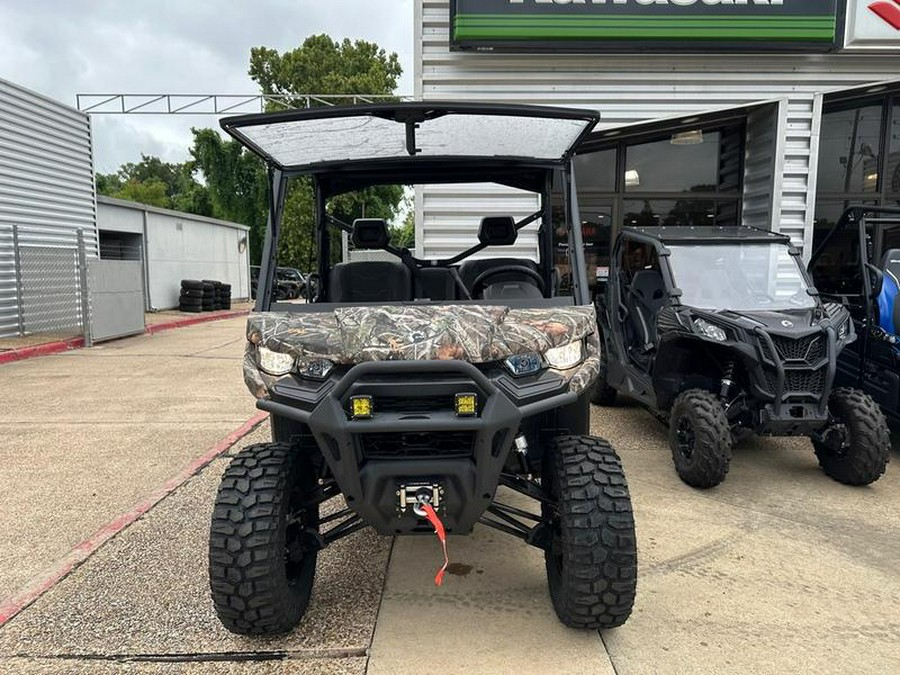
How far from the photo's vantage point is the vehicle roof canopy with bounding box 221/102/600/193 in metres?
2.52

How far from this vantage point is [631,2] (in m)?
7.86

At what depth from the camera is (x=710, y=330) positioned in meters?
4.41

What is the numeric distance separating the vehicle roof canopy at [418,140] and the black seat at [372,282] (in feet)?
1.77

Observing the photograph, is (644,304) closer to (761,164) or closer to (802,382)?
(802,382)

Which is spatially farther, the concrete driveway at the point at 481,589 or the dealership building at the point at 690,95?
the dealership building at the point at 690,95

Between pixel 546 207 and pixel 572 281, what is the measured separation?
83cm

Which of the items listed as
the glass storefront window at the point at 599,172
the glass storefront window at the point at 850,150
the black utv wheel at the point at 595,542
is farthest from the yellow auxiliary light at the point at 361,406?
the glass storefront window at the point at 850,150

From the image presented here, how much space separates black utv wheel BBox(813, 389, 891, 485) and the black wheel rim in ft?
3.18

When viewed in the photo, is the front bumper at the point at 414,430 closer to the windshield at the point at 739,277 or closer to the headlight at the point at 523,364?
the headlight at the point at 523,364

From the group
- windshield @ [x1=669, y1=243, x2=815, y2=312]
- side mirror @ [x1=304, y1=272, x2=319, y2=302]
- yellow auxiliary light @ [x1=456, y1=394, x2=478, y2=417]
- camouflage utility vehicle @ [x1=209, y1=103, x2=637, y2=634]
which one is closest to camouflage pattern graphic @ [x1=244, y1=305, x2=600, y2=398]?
camouflage utility vehicle @ [x1=209, y1=103, x2=637, y2=634]

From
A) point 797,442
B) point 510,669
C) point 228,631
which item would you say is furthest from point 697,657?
point 797,442

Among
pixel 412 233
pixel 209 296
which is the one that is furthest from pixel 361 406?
pixel 209 296

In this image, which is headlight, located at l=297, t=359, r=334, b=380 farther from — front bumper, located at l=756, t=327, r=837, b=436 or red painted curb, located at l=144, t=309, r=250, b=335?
red painted curb, located at l=144, t=309, r=250, b=335

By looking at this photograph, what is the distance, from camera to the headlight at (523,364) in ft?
7.64
